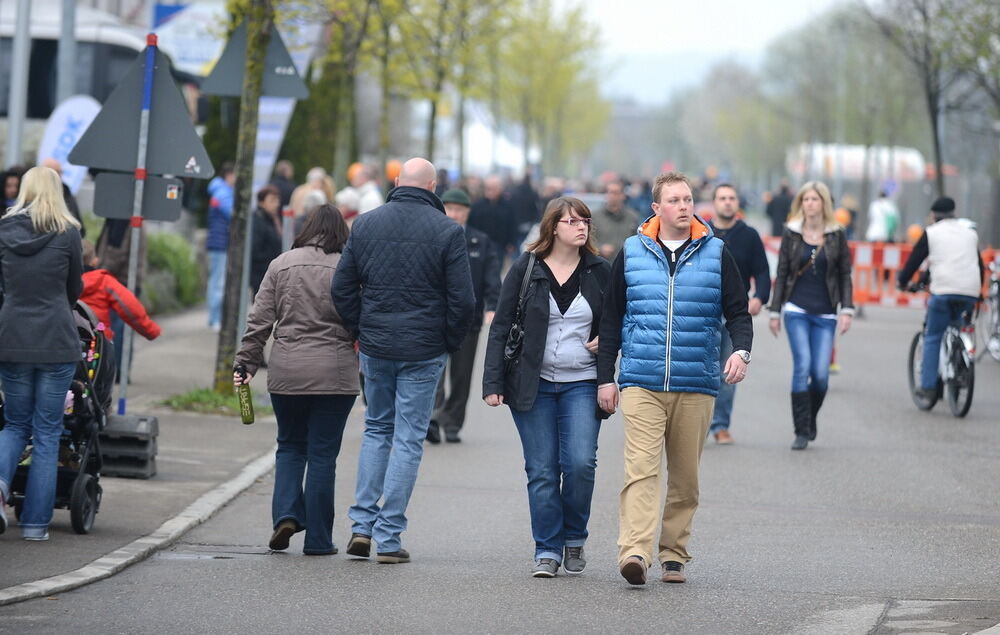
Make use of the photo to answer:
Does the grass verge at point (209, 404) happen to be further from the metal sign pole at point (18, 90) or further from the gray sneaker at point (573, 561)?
the gray sneaker at point (573, 561)

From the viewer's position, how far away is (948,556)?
8.73 metres

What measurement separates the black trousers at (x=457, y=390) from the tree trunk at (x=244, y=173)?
1980mm

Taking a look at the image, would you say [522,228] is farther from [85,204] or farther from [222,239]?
[222,239]

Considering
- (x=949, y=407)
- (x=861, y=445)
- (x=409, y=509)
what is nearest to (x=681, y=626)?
(x=409, y=509)

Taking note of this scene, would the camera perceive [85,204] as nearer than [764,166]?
Yes

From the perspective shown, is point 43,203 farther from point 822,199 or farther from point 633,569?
point 822,199

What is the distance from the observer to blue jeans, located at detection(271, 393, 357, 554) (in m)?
8.48

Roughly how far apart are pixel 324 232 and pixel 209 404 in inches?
220

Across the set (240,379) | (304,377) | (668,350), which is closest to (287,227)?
(240,379)

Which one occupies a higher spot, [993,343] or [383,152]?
[383,152]

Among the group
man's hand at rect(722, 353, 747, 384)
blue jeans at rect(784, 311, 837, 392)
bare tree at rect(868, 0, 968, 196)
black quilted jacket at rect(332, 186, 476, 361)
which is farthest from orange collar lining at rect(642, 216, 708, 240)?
bare tree at rect(868, 0, 968, 196)

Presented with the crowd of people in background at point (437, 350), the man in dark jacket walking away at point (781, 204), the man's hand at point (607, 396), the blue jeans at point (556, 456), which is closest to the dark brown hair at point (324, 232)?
the crowd of people in background at point (437, 350)

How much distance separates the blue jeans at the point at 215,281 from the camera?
20141 millimetres

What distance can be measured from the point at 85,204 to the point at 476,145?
3299cm
